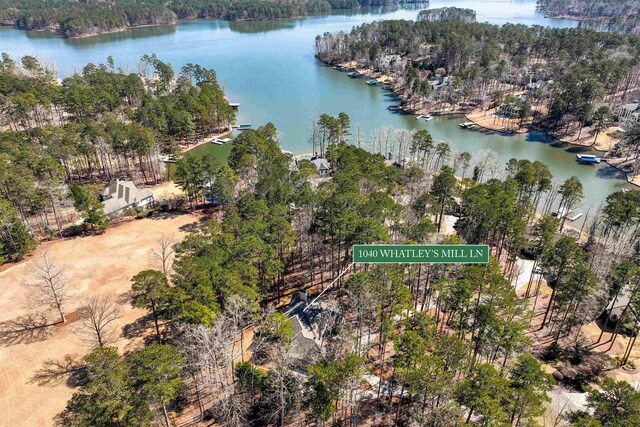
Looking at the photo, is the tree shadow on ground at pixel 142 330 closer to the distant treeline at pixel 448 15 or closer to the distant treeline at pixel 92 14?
the distant treeline at pixel 92 14

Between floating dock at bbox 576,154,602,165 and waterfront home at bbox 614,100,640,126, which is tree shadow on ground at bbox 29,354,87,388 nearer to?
floating dock at bbox 576,154,602,165

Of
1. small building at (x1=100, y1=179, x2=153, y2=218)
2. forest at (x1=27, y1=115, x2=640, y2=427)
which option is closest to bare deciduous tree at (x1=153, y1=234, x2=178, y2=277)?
forest at (x1=27, y1=115, x2=640, y2=427)

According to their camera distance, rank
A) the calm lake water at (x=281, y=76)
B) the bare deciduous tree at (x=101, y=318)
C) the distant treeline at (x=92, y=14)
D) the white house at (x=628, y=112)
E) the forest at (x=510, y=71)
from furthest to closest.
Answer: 1. the distant treeline at (x=92, y=14)
2. the forest at (x=510, y=71)
3. the white house at (x=628, y=112)
4. the calm lake water at (x=281, y=76)
5. the bare deciduous tree at (x=101, y=318)

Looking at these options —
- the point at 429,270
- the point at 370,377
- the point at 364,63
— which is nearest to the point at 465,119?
the point at 364,63

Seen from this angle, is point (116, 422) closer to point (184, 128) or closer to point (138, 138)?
point (138, 138)

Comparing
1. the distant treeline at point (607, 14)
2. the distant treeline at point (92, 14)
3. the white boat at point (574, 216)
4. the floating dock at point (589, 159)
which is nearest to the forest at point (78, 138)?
the white boat at point (574, 216)
